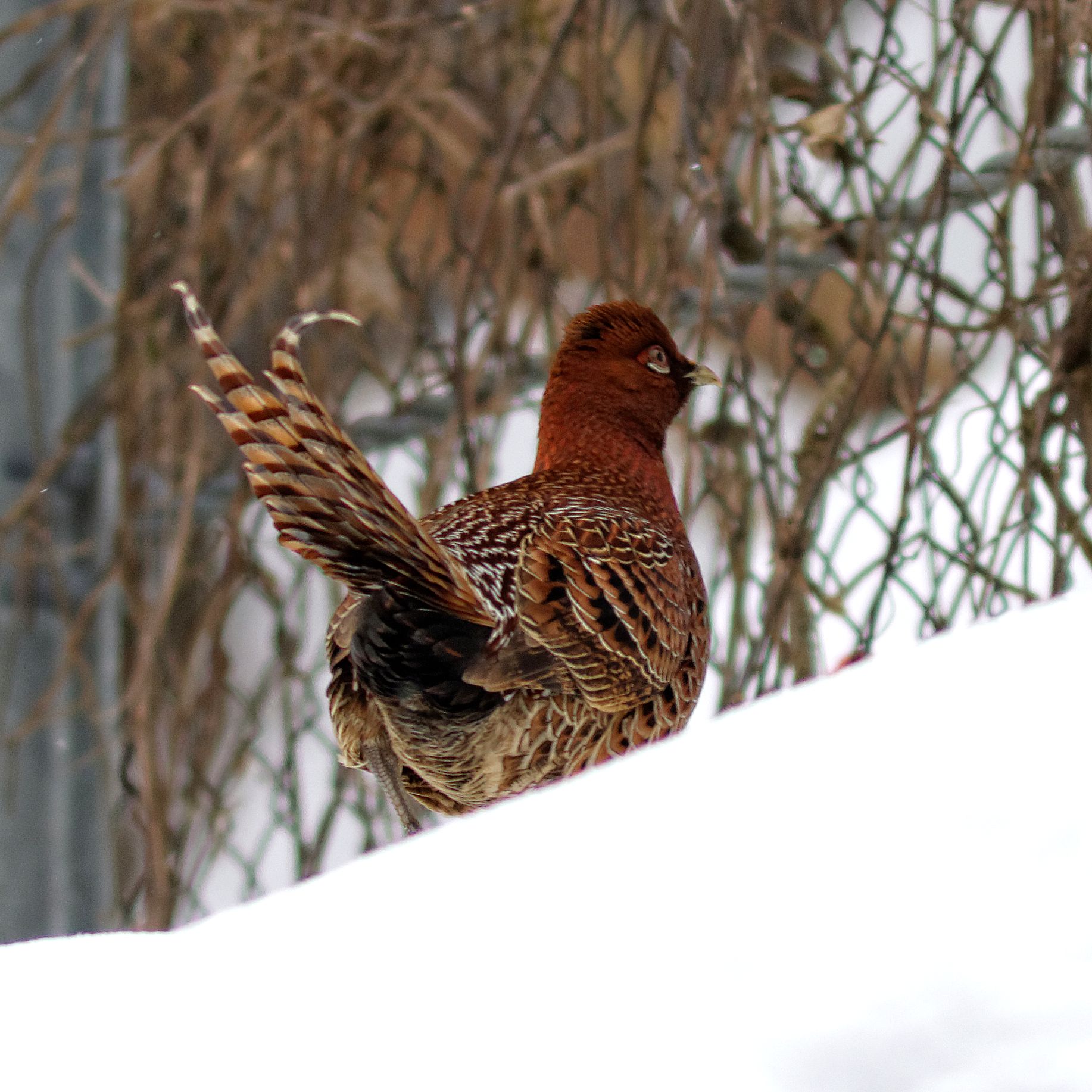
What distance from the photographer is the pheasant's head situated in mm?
1425

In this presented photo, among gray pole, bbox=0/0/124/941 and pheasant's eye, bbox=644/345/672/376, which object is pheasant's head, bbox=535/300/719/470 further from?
gray pole, bbox=0/0/124/941

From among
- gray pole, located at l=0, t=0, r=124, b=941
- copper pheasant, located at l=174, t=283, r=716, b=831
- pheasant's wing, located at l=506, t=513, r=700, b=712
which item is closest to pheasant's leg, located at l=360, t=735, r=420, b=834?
copper pheasant, located at l=174, t=283, r=716, b=831

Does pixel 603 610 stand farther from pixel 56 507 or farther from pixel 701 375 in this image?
pixel 56 507

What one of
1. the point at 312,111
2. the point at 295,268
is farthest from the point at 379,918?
the point at 312,111

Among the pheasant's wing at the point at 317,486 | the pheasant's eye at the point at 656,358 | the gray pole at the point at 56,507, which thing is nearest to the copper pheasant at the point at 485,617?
the pheasant's wing at the point at 317,486

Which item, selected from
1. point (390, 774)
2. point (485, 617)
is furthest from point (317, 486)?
point (390, 774)

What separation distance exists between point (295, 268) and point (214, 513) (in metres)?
0.52

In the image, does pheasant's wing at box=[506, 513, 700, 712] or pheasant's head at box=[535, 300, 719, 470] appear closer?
pheasant's wing at box=[506, 513, 700, 712]

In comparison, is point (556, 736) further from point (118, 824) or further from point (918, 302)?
point (118, 824)

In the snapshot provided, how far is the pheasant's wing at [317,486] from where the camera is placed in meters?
0.93

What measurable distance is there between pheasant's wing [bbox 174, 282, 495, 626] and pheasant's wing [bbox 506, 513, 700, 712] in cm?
8

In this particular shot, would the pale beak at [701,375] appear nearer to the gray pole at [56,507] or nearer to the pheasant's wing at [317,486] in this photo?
the pheasant's wing at [317,486]

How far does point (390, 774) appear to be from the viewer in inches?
51.2

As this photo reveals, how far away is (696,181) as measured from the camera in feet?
5.03
